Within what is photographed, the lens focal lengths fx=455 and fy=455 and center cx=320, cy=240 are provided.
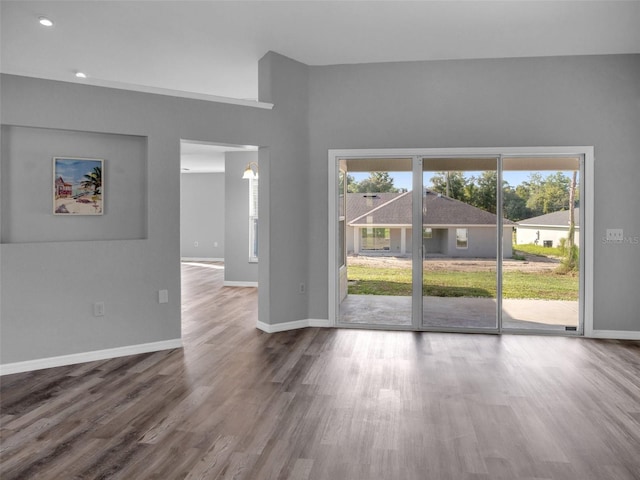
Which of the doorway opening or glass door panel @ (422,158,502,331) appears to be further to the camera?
the doorway opening

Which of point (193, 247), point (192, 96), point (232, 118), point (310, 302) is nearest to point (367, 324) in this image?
point (310, 302)

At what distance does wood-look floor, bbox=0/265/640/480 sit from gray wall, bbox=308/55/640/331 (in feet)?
3.14

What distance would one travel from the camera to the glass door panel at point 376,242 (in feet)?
17.9

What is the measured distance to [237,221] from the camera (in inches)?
355

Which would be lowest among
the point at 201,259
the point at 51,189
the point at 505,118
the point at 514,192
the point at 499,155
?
the point at 201,259

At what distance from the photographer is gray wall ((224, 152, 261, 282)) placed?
8.87 metres

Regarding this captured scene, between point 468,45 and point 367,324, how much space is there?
10.9 ft

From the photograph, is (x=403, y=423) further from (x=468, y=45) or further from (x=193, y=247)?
(x=193, y=247)

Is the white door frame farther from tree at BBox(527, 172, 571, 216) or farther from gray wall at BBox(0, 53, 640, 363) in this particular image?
tree at BBox(527, 172, 571, 216)

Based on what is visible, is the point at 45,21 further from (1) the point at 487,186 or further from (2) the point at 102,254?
(1) the point at 487,186

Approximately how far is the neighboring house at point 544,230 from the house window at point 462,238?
0.57m

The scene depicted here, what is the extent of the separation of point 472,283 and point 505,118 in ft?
6.34

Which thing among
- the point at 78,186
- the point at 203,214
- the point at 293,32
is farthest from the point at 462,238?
the point at 203,214

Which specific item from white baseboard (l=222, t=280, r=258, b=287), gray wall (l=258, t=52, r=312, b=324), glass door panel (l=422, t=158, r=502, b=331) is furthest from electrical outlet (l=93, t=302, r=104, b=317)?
white baseboard (l=222, t=280, r=258, b=287)
